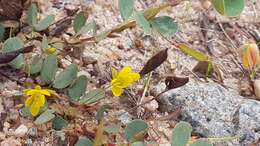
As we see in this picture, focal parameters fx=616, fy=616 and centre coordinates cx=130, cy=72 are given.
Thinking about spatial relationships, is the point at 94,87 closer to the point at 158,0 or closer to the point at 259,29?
the point at 158,0

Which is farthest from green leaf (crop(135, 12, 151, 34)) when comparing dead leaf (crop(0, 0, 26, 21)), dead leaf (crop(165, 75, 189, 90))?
dead leaf (crop(0, 0, 26, 21))

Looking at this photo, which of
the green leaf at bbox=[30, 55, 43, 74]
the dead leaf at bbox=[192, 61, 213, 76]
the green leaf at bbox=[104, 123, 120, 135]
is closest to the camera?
the green leaf at bbox=[104, 123, 120, 135]

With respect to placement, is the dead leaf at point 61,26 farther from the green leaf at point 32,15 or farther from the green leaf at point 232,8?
the green leaf at point 232,8

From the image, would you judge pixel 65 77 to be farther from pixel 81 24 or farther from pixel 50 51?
pixel 81 24

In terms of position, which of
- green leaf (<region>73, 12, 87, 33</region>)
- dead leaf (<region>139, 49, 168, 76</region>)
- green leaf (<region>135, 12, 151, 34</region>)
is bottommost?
dead leaf (<region>139, 49, 168, 76</region>)

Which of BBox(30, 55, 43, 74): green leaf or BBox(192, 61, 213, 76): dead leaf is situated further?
BBox(192, 61, 213, 76): dead leaf

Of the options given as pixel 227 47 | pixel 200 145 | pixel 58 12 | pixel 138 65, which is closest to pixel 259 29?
pixel 227 47

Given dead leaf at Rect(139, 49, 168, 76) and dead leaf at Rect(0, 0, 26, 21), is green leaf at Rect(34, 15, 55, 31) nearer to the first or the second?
dead leaf at Rect(0, 0, 26, 21)

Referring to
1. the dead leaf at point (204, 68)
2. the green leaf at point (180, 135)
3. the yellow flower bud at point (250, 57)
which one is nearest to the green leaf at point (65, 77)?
the green leaf at point (180, 135)
